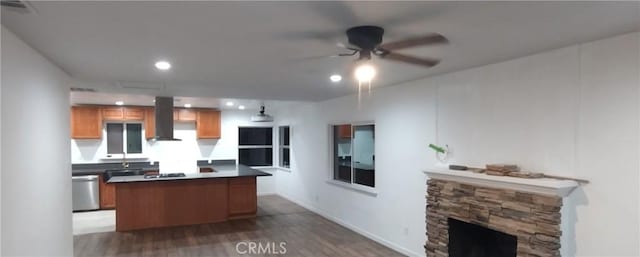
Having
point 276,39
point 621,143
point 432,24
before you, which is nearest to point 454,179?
point 621,143

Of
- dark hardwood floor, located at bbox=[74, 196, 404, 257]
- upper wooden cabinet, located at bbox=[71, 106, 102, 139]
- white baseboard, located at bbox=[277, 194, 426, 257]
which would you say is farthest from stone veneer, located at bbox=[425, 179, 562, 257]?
upper wooden cabinet, located at bbox=[71, 106, 102, 139]

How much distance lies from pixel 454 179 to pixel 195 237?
12.5 ft

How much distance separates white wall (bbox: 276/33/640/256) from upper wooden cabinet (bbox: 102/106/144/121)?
5202 millimetres

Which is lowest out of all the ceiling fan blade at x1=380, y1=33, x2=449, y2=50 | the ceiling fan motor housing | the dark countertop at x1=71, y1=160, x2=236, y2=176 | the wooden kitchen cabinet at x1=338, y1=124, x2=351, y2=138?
the dark countertop at x1=71, y1=160, x2=236, y2=176

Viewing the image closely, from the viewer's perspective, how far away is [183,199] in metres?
5.96

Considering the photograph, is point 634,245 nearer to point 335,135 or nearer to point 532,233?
point 532,233

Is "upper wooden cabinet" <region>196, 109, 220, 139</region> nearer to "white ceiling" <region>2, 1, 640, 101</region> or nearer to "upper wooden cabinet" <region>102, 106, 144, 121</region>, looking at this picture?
"upper wooden cabinet" <region>102, 106, 144, 121</region>

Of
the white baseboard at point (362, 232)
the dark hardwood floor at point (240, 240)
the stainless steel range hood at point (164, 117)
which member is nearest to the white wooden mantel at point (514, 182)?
the white baseboard at point (362, 232)

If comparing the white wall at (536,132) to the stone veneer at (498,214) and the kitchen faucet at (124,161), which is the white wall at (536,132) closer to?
the stone veneer at (498,214)

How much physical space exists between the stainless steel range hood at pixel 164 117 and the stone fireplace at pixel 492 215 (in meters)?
4.13

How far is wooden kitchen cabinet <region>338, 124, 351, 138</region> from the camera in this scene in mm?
5902

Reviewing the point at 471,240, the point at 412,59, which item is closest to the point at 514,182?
the point at 471,240

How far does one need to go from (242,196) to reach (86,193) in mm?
3195

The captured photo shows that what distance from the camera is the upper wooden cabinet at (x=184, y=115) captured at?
7941mm
